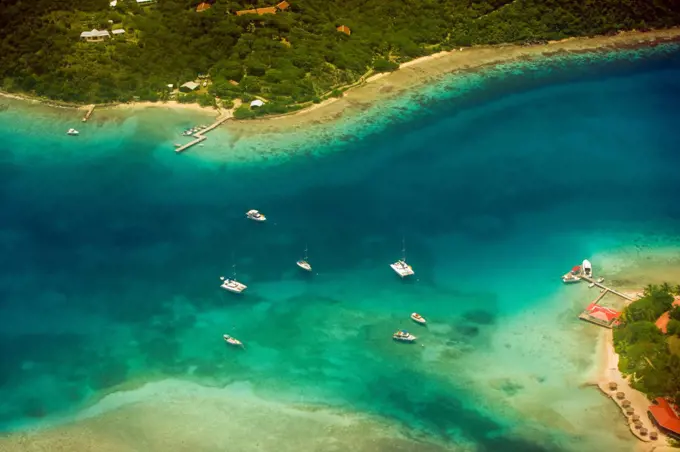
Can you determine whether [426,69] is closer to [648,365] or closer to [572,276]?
[572,276]

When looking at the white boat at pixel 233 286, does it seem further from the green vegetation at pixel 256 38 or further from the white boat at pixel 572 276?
the green vegetation at pixel 256 38

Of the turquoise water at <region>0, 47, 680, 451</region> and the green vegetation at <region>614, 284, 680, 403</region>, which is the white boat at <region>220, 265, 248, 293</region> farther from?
the green vegetation at <region>614, 284, 680, 403</region>

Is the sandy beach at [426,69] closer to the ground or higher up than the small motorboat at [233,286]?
higher up

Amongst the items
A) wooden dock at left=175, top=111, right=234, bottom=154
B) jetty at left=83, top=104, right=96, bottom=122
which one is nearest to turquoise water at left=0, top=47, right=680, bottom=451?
wooden dock at left=175, top=111, right=234, bottom=154

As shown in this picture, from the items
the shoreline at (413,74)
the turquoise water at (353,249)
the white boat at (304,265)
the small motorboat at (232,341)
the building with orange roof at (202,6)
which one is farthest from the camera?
the building with orange roof at (202,6)

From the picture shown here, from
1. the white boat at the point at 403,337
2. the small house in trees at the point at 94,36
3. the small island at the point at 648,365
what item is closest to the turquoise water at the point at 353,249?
the white boat at the point at 403,337

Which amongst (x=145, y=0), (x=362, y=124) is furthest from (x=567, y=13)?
(x=145, y=0)

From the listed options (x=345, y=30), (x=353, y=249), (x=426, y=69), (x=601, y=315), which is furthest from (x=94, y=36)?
(x=601, y=315)
